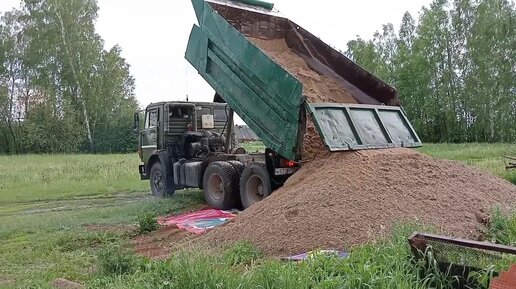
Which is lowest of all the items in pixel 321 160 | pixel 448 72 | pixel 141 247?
pixel 141 247

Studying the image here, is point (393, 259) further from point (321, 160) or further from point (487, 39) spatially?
point (487, 39)

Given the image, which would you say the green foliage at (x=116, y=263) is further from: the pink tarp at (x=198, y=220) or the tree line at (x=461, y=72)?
the tree line at (x=461, y=72)

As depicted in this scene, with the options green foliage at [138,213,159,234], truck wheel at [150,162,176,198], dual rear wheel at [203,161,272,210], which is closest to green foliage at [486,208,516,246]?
dual rear wheel at [203,161,272,210]

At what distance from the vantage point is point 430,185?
21.7ft

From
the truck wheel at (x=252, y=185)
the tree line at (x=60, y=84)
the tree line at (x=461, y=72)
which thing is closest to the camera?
the truck wheel at (x=252, y=185)

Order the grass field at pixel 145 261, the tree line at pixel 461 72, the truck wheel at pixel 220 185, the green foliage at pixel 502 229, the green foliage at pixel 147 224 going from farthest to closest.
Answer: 1. the tree line at pixel 461 72
2. the truck wheel at pixel 220 185
3. the green foliage at pixel 147 224
4. the green foliage at pixel 502 229
5. the grass field at pixel 145 261

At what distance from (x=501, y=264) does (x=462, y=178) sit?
12.2ft

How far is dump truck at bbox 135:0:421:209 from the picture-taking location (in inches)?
300

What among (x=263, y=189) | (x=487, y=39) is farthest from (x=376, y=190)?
(x=487, y=39)

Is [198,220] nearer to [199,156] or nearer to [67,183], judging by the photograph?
[199,156]

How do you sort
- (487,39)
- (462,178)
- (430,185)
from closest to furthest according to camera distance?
(430,185) → (462,178) → (487,39)

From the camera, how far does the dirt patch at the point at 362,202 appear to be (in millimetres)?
5465

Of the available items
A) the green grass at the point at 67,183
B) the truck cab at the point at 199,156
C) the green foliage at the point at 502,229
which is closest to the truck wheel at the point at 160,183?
the truck cab at the point at 199,156

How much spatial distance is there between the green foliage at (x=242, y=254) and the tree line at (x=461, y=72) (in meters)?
32.6
